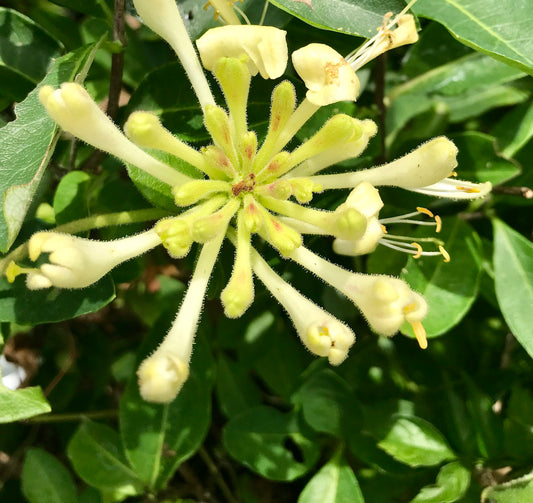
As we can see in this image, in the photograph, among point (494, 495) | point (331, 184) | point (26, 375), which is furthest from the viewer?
point (26, 375)

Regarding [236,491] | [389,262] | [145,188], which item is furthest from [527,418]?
[145,188]

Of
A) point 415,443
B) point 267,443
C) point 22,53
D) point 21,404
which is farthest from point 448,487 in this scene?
point 22,53

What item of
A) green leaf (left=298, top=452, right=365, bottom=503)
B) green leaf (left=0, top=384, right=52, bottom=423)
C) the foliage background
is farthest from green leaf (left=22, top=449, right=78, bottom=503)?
green leaf (left=298, top=452, right=365, bottom=503)

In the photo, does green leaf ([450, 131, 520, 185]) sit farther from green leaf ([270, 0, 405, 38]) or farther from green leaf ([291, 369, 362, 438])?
green leaf ([291, 369, 362, 438])

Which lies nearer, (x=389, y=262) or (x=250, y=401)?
(x=389, y=262)

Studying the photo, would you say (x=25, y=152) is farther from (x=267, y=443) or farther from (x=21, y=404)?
(x=267, y=443)

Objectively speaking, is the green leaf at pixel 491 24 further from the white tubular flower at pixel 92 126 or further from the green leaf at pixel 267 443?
the green leaf at pixel 267 443

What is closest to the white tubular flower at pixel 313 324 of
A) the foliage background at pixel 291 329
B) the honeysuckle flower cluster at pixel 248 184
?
the honeysuckle flower cluster at pixel 248 184

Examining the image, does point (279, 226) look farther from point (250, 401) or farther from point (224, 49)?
point (250, 401)
